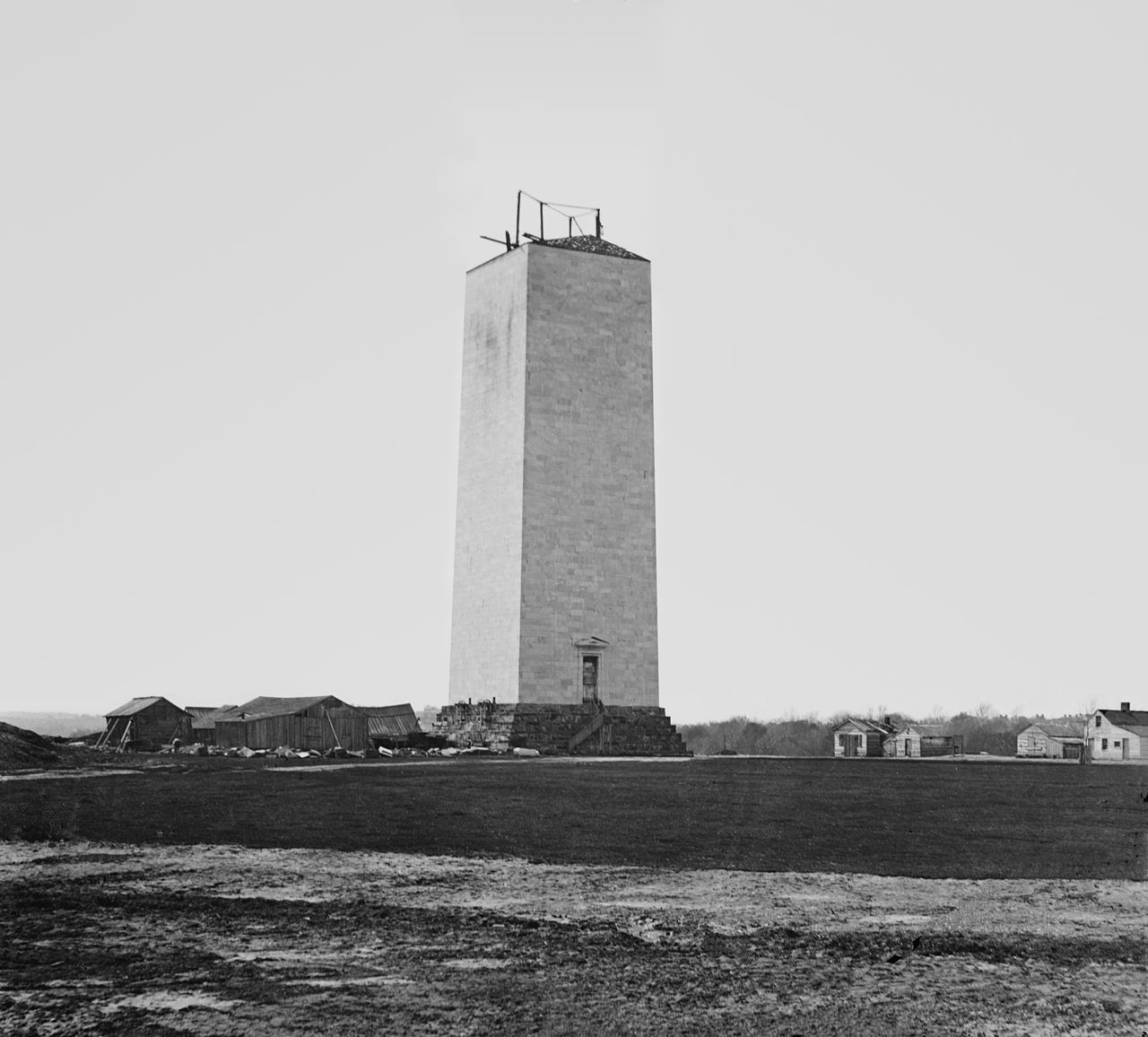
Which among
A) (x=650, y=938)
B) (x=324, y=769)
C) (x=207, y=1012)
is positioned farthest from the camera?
(x=324, y=769)

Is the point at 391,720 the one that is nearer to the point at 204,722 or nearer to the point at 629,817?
the point at 204,722

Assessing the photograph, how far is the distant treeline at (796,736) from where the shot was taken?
69.8 meters

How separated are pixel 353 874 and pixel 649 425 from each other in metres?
38.8

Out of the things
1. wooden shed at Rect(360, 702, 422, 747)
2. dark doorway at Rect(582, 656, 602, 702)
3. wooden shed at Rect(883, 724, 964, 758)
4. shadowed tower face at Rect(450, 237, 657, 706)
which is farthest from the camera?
wooden shed at Rect(883, 724, 964, 758)

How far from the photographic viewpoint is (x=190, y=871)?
1195 cm

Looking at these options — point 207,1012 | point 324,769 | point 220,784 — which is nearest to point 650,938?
point 207,1012

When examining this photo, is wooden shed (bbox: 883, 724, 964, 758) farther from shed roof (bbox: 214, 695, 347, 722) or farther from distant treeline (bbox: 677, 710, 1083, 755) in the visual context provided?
shed roof (bbox: 214, 695, 347, 722)

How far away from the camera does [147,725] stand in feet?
172

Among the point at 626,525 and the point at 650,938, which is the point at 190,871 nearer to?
the point at 650,938

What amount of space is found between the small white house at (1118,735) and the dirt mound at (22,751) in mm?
43344

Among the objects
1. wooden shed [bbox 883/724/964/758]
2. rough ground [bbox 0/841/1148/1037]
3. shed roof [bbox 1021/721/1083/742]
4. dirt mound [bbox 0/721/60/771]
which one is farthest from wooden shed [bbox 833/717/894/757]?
rough ground [bbox 0/841/1148/1037]

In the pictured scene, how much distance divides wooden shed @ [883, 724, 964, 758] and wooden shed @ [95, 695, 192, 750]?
92.9ft

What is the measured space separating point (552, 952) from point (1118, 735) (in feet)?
202

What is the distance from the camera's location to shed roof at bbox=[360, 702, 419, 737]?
47.7m
